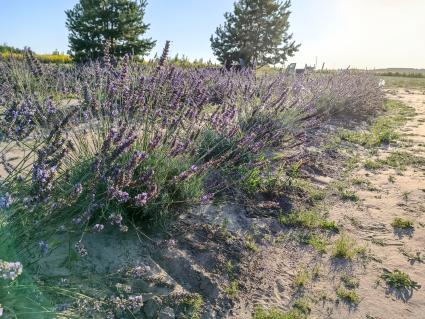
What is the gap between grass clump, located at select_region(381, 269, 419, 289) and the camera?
2.72m

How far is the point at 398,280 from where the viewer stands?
2.77 meters

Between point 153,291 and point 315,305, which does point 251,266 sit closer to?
point 315,305

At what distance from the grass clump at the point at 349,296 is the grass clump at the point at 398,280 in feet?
1.09

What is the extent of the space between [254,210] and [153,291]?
59.1 inches

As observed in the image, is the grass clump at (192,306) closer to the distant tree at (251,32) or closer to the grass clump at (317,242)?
the grass clump at (317,242)

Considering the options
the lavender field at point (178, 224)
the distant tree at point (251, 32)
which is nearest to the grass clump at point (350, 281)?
the lavender field at point (178, 224)

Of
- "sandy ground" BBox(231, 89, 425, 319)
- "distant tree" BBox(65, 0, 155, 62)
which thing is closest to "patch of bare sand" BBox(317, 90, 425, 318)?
"sandy ground" BBox(231, 89, 425, 319)

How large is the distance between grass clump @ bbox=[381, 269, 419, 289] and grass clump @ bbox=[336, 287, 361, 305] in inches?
13.1

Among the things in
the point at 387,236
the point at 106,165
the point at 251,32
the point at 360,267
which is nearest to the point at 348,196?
the point at 387,236

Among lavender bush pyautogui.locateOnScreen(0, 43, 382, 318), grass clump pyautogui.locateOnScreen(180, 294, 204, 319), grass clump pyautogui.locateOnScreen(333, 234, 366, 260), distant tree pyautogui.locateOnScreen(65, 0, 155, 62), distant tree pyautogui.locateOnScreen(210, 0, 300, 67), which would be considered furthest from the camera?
distant tree pyautogui.locateOnScreen(210, 0, 300, 67)

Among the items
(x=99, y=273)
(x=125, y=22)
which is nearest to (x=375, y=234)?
(x=99, y=273)

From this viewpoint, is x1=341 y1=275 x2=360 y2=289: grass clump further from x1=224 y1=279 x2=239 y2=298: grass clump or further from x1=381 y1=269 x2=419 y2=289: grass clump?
x1=224 y1=279 x2=239 y2=298: grass clump

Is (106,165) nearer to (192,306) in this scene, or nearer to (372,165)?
(192,306)

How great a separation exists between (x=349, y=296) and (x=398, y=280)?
479mm
